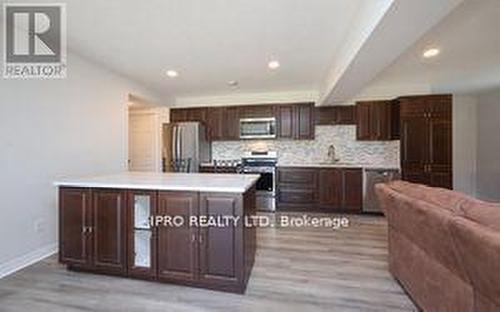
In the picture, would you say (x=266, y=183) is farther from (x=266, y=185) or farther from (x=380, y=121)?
(x=380, y=121)

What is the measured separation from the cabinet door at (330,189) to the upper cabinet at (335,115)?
100 cm

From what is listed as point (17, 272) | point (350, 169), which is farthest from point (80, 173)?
point (350, 169)

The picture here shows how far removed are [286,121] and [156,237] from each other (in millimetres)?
3941

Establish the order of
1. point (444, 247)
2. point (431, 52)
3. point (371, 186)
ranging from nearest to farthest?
point (444, 247), point (431, 52), point (371, 186)

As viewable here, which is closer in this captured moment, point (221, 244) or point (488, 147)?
point (221, 244)

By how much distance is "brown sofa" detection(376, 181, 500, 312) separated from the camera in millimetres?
1255

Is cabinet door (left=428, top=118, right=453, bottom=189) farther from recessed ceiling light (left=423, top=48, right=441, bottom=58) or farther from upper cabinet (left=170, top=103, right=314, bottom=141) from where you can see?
upper cabinet (left=170, top=103, right=314, bottom=141)

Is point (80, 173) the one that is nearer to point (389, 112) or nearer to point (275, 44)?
point (275, 44)

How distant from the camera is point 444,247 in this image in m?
1.65

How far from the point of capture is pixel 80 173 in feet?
12.6

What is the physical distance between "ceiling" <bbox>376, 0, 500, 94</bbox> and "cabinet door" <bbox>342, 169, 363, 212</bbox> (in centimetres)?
176

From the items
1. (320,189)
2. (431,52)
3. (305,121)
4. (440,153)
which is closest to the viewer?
(431,52)

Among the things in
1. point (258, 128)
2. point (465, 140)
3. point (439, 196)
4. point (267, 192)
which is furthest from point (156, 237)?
point (465, 140)

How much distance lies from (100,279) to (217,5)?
2720 mm
